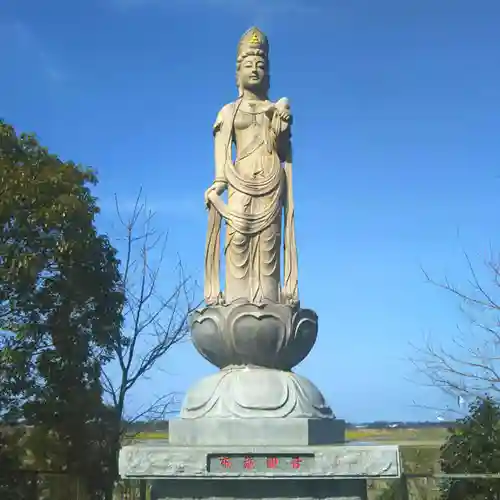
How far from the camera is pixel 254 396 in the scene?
4.92 m

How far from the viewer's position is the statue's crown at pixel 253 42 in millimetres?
5863

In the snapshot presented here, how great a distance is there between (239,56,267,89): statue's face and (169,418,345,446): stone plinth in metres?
2.74

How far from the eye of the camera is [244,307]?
16.9 feet

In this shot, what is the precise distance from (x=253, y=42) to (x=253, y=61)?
0.16 meters

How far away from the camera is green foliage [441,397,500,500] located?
776 centimetres

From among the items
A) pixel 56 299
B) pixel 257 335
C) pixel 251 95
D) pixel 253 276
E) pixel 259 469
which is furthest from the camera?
pixel 56 299

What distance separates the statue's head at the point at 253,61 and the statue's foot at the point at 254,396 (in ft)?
7.69

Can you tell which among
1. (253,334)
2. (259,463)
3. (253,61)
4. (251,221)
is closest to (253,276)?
(251,221)

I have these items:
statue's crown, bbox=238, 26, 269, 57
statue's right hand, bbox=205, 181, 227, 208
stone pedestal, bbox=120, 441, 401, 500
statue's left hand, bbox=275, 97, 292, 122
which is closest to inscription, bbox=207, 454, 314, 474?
stone pedestal, bbox=120, 441, 401, 500

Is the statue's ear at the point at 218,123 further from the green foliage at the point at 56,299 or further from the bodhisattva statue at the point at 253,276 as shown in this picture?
the green foliage at the point at 56,299

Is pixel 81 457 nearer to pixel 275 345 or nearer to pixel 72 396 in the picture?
pixel 72 396

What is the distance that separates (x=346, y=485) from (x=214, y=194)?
2.41 metres

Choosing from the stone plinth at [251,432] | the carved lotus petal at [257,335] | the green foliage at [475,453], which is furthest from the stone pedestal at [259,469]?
the green foliage at [475,453]

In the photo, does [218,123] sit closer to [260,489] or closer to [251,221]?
[251,221]
